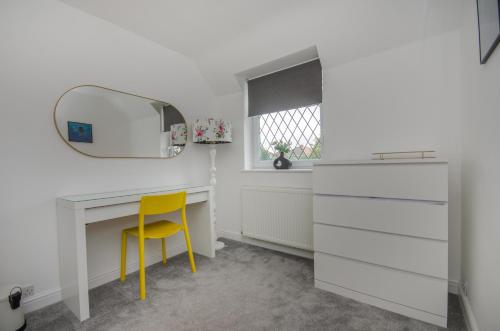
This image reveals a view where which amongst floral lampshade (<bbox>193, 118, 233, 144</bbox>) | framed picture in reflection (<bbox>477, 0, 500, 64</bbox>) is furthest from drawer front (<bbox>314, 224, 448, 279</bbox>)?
floral lampshade (<bbox>193, 118, 233, 144</bbox>)

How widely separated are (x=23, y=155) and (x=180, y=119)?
4.26 ft

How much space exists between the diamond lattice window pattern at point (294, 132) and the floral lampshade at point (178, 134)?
0.90m

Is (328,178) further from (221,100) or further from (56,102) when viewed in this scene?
(56,102)

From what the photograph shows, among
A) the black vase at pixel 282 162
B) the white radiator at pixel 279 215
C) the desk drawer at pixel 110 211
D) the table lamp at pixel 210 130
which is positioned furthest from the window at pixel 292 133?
the desk drawer at pixel 110 211

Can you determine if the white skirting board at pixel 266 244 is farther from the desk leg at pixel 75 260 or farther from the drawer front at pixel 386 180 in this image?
the desk leg at pixel 75 260

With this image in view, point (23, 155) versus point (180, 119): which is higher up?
point (180, 119)

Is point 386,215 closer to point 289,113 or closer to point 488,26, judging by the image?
point 488,26

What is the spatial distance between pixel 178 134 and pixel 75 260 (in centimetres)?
143

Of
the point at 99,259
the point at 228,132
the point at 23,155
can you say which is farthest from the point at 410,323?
the point at 23,155

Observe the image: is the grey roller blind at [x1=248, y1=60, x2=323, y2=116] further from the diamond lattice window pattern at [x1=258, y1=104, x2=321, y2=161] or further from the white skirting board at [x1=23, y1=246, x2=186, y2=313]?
the white skirting board at [x1=23, y1=246, x2=186, y2=313]

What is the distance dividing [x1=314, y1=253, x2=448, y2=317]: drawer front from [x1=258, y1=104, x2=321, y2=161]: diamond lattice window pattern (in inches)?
42.4

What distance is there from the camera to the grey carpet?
134 centimetres

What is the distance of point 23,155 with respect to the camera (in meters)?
1.49

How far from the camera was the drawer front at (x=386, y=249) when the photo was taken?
1284 millimetres
